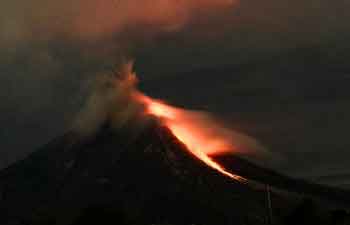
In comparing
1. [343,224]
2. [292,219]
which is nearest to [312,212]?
[292,219]

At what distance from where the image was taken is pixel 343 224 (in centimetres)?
10706

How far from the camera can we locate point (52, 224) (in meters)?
131

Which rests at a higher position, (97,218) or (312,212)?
(312,212)

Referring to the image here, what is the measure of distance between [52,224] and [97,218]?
2108 cm

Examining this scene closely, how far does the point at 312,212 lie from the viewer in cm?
13038

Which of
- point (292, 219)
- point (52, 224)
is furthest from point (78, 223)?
point (292, 219)

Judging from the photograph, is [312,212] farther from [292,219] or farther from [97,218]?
[97,218]

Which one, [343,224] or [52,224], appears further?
[52,224]

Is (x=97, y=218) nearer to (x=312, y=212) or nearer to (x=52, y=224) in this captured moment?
(x=52, y=224)

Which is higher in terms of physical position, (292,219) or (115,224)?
(292,219)

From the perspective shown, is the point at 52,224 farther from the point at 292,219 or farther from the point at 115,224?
the point at 292,219

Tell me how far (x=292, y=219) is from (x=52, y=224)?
41124 mm

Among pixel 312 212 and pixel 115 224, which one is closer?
pixel 115 224

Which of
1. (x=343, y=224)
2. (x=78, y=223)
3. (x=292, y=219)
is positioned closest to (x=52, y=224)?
(x=78, y=223)
